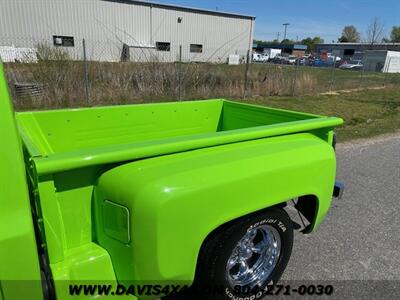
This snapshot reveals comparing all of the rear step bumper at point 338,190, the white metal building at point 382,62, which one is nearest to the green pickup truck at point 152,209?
the rear step bumper at point 338,190

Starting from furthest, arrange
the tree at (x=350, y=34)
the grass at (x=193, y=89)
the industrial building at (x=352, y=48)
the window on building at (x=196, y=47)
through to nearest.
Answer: the tree at (x=350, y=34), the industrial building at (x=352, y=48), the window on building at (x=196, y=47), the grass at (x=193, y=89)

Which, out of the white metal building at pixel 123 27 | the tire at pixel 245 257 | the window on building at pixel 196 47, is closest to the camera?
the tire at pixel 245 257

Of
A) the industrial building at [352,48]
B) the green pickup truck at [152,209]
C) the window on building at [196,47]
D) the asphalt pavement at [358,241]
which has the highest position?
the industrial building at [352,48]

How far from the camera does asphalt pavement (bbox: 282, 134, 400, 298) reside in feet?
10.3

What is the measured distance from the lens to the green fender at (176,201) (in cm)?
187

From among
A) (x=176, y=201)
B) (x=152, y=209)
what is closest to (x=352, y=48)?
(x=176, y=201)

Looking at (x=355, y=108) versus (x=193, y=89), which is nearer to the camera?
(x=355, y=108)

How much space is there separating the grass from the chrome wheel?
563cm

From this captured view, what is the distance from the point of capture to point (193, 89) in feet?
41.3

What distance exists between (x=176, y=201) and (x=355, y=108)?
11972mm

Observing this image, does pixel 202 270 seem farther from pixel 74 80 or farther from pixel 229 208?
pixel 74 80

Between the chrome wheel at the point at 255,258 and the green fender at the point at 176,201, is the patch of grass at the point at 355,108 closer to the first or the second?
the chrome wheel at the point at 255,258

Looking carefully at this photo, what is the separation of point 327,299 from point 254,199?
49.1 inches

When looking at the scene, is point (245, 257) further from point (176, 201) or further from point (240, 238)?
A: point (176, 201)
